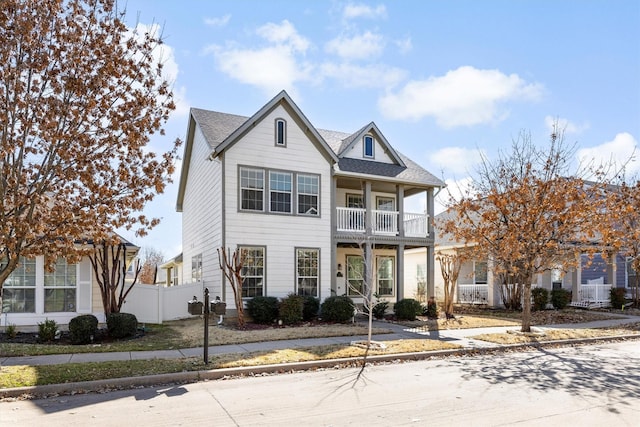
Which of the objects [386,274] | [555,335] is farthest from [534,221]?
[386,274]

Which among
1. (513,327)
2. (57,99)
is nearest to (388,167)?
(513,327)

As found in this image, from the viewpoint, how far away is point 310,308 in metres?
18.1

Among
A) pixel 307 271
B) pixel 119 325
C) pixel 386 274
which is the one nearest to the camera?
pixel 119 325

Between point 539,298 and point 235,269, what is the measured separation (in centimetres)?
1488

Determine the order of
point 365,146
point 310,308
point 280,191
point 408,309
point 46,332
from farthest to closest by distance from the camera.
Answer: point 365,146, point 280,191, point 408,309, point 310,308, point 46,332

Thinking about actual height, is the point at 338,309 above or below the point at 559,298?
above

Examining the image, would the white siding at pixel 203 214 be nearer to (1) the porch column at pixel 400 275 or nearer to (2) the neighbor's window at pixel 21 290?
(2) the neighbor's window at pixel 21 290

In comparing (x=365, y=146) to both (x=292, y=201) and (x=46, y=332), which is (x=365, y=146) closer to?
(x=292, y=201)

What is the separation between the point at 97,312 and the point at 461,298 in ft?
60.3

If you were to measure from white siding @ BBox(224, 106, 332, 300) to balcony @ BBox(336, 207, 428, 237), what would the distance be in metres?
0.90

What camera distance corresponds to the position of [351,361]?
10.8 metres

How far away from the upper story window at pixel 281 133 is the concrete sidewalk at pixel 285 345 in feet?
25.5

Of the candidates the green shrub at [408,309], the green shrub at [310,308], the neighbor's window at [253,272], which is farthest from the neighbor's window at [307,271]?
the green shrub at [408,309]

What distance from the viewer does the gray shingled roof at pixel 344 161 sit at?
20.2 metres
